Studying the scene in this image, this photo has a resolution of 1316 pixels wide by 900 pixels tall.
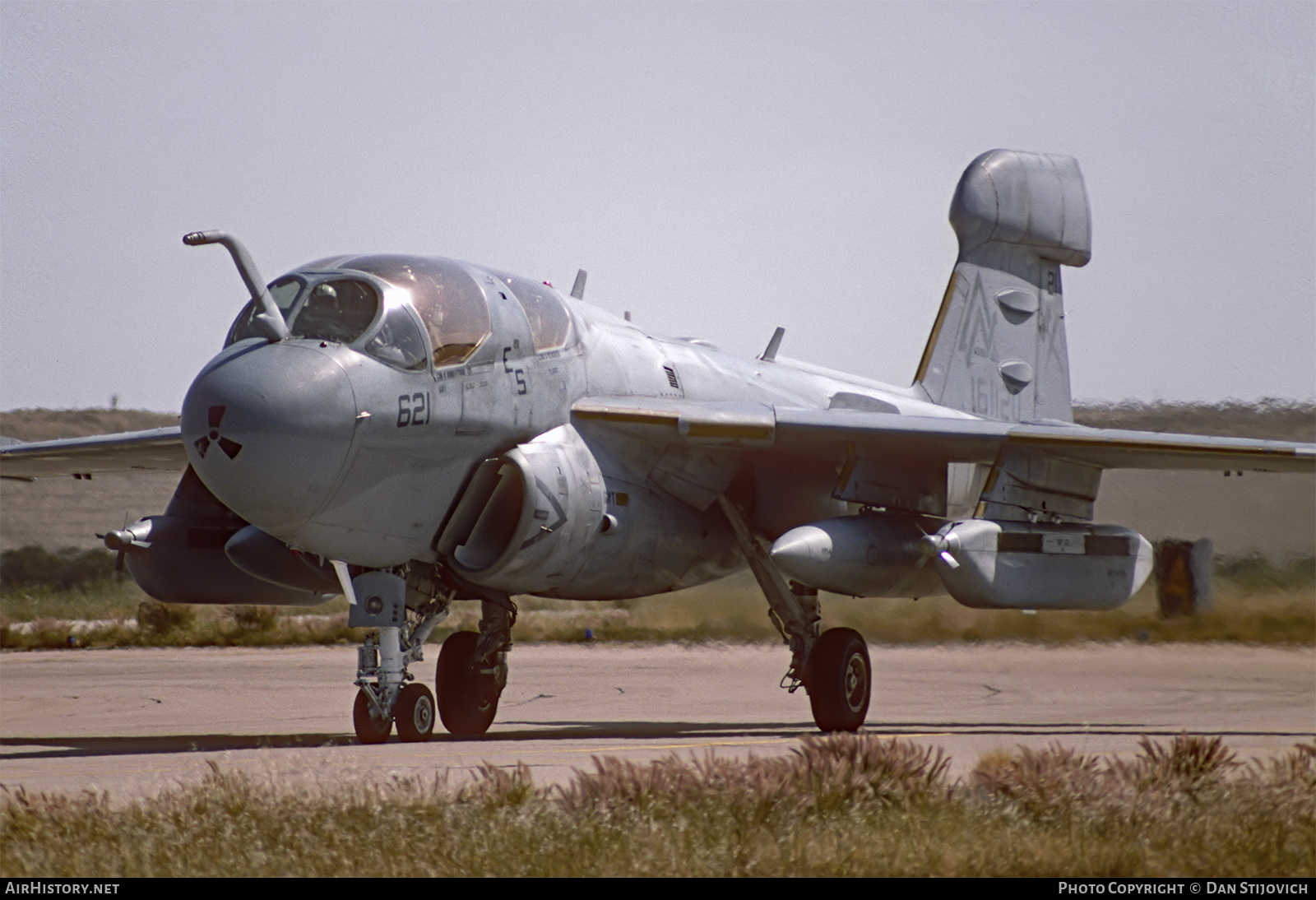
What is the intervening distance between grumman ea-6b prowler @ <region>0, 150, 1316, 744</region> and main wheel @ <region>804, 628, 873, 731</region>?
3 centimetres

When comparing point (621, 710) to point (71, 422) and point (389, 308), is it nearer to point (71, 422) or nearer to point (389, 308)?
point (389, 308)

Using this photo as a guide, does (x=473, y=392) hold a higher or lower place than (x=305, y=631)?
higher

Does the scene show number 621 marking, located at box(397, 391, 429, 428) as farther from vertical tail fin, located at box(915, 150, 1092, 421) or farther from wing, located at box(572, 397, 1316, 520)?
vertical tail fin, located at box(915, 150, 1092, 421)

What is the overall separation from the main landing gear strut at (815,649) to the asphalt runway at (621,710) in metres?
0.42

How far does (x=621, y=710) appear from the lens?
57.9 ft

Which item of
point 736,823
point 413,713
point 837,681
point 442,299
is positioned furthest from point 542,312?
point 736,823

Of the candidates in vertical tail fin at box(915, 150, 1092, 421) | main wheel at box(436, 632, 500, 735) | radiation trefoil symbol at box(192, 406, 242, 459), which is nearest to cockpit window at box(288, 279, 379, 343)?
radiation trefoil symbol at box(192, 406, 242, 459)

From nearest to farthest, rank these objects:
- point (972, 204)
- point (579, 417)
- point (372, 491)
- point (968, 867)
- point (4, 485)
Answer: point (968, 867) < point (372, 491) < point (579, 417) < point (972, 204) < point (4, 485)

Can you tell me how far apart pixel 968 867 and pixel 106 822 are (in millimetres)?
3678

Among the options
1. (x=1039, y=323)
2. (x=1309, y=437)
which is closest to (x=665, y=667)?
(x=1039, y=323)

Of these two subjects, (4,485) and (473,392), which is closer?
(473,392)

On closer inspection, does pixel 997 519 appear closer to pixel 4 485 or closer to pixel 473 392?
pixel 473 392

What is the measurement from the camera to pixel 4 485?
161 feet

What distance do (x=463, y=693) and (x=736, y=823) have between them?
7.12 metres
